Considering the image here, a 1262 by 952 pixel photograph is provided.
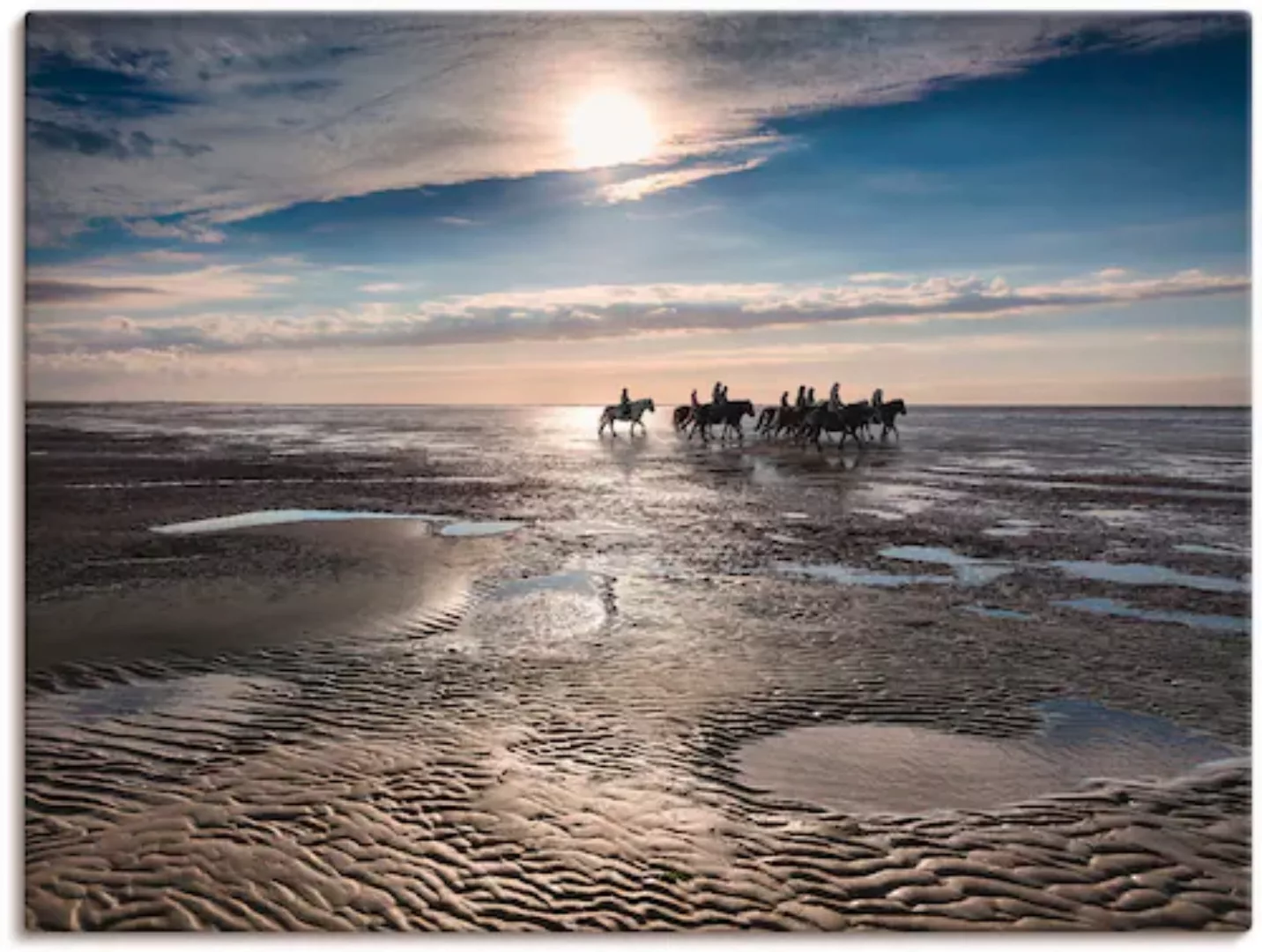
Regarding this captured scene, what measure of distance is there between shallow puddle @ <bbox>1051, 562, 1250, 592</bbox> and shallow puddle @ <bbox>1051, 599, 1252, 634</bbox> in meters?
1.10

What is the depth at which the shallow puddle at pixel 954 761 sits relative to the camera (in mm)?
5062

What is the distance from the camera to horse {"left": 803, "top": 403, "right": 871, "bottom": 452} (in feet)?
90.6

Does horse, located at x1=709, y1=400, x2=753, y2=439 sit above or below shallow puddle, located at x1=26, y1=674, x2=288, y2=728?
above

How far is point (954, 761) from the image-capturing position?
18.0ft

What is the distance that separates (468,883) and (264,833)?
1.06 m

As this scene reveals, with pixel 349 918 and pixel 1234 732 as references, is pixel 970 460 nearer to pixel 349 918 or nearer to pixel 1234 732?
pixel 1234 732

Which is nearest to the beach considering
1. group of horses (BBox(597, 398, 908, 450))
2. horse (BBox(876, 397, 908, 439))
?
group of horses (BBox(597, 398, 908, 450))

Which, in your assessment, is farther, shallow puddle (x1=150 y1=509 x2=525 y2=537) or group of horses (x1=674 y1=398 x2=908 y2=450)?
group of horses (x1=674 y1=398 x2=908 y2=450)

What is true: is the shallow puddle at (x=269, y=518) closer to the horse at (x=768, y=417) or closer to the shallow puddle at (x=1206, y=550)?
the shallow puddle at (x=1206, y=550)

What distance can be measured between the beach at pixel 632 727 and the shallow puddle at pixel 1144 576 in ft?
0.19

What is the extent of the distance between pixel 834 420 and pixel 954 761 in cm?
2268

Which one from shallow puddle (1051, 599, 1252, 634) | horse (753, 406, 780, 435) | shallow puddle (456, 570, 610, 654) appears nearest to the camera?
shallow puddle (456, 570, 610, 654)

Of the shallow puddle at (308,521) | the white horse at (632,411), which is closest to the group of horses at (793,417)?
the white horse at (632,411)

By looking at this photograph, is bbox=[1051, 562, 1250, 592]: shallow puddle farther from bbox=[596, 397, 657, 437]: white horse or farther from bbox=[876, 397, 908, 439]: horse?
bbox=[596, 397, 657, 437]: white horse
